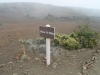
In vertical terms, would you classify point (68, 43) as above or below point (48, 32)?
below

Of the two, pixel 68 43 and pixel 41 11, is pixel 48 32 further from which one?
pixel 41 11

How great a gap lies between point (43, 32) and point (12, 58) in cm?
169

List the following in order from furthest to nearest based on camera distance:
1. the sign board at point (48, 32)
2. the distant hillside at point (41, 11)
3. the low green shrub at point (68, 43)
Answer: the distant hillside at point (41, 11) → the low green shrub at point (68, 43) → the sign board at point (48, 32)

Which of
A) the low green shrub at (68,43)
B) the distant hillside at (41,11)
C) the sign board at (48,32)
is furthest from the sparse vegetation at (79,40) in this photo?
the distant hillside at (41,11)

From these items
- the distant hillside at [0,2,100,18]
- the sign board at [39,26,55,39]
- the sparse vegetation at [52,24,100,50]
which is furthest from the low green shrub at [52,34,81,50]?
the distant hillside at [0,2,100,18]

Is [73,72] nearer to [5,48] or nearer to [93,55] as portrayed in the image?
[93,55]

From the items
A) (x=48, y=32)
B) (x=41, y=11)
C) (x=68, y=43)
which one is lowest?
(x=68, y=43)

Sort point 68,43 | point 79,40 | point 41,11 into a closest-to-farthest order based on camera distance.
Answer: point 68,43, point 79,40, point 41,11

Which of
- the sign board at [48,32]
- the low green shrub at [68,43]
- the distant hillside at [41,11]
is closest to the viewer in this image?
the sign board at [48,32]

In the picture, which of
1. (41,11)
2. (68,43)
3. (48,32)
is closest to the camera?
(48,32)

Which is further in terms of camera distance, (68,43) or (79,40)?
(79,40)

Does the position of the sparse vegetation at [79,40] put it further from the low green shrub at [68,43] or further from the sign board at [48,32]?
the sign board at [48,32]

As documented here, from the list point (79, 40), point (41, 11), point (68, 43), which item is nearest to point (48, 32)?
point (68, 43)

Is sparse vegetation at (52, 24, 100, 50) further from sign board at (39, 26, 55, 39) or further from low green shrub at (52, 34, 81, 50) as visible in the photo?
sign board at (39, 26, 55, 39)
